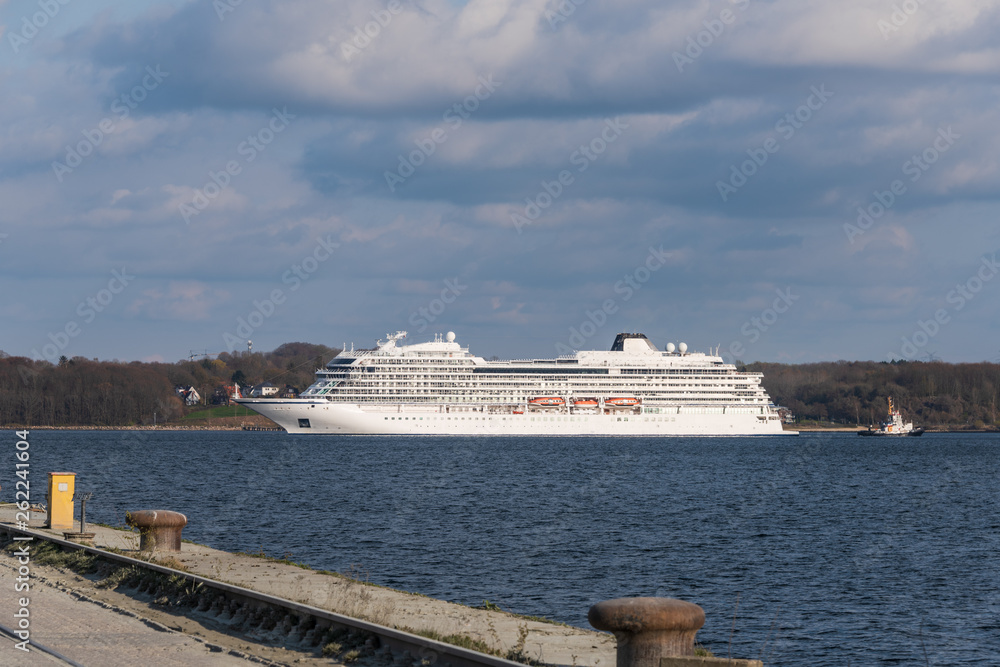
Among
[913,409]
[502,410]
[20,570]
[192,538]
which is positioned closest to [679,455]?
[502,410]

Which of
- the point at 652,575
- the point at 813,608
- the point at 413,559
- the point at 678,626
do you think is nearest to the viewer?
the point at 678,626

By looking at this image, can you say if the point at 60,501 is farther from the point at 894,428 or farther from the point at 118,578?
the point at 894,428

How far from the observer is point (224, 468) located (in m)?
67.1

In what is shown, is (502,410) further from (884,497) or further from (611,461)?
(884,497)

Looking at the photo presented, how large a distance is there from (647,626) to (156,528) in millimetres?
11296

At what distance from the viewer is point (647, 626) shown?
29.9 feet

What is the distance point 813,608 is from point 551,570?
249 inches

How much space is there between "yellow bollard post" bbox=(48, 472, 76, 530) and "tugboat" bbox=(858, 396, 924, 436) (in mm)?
175293

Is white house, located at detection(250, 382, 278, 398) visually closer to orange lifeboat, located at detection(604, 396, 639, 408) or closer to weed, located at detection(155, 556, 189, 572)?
orange lifeboat, located at detection(604, 396, 639, 408)

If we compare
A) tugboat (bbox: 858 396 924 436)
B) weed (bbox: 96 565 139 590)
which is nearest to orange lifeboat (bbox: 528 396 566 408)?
tugboat (bbox: 858 396 924 436)

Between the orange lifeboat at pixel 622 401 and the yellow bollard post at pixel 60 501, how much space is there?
110735 millimetres

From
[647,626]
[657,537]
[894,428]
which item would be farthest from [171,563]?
[894,428]

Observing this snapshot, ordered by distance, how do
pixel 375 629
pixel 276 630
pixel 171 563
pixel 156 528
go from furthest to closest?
1. pixel 156 528
2. pixel 171 563
3. pixel 276 630
4. pixel 375 629

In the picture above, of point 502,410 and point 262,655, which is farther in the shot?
point 502,410
